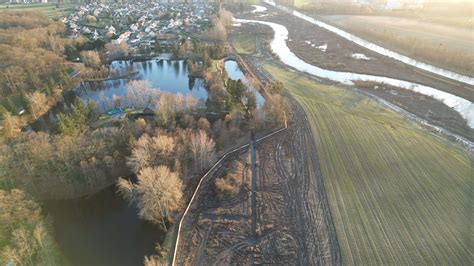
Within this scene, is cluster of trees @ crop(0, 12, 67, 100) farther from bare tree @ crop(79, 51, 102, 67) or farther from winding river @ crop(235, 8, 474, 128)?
winding river @ crop(235, 8, 474, 128)

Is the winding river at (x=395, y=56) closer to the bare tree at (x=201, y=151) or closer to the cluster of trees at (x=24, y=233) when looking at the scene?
the bare tree at (x=201, y=151)

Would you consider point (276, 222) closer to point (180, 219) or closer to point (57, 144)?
point (180, 219)

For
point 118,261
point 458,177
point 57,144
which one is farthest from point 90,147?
point 458,177

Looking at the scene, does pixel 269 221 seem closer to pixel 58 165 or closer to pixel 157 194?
pixel 157 194

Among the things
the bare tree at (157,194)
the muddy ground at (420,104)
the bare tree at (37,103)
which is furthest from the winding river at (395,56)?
the bare tree at (37,103)

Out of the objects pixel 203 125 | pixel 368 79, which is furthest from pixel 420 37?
pixel 203 125
